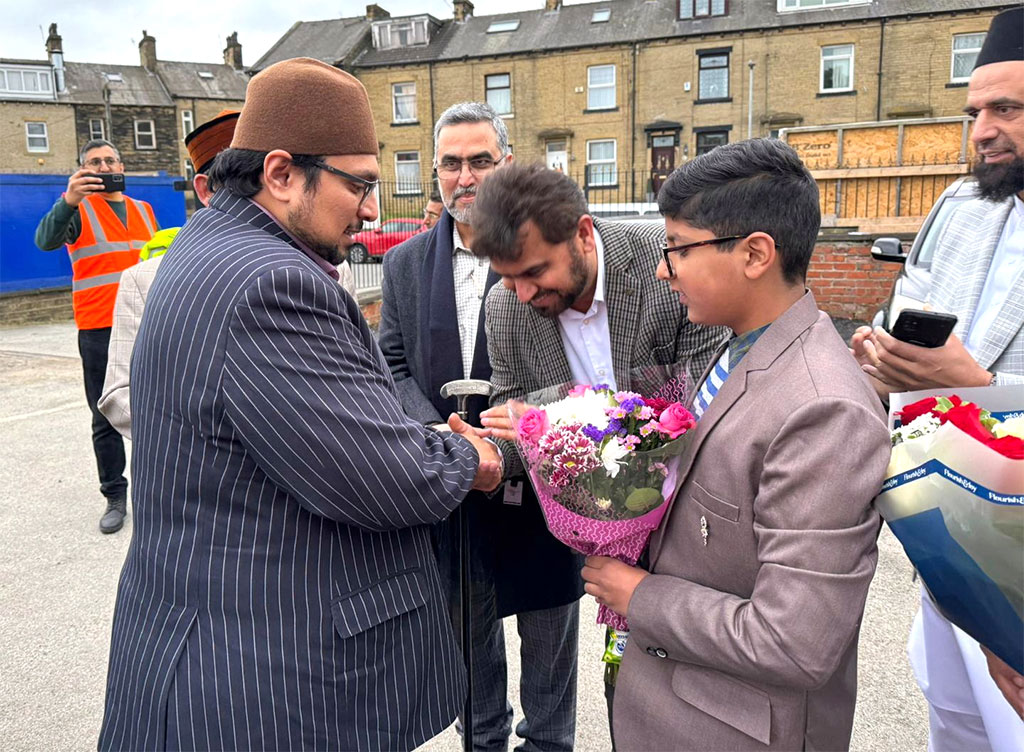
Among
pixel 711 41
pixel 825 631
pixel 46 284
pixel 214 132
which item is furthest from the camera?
pixel 711 41

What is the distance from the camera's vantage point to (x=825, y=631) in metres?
1.32

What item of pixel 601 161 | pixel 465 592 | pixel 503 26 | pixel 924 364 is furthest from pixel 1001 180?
pixel 503 26

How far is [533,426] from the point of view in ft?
5.46

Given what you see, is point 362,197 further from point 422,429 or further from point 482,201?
point 422,429

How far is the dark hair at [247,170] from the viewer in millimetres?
1678

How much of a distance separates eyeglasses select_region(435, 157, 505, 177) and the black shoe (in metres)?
3.45

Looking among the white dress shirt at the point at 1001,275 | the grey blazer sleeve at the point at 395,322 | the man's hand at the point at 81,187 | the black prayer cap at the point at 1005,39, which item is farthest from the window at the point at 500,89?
the white dress shirt at the point at 1001,275

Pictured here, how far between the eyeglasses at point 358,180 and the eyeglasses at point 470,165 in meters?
1.18

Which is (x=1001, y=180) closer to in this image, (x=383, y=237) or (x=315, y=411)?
(x=315, y=411)

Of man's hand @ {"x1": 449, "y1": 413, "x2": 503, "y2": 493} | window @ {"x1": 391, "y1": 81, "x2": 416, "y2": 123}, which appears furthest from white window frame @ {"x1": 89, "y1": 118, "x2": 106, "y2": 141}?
man's hand @ {"x1": 449, "y1": 413, "x2": 503, "y2": 493}

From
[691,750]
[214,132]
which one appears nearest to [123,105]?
[214,132]

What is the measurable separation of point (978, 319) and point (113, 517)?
16.1ft

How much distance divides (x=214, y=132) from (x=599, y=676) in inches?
110

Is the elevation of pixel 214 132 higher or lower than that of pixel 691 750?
higher
